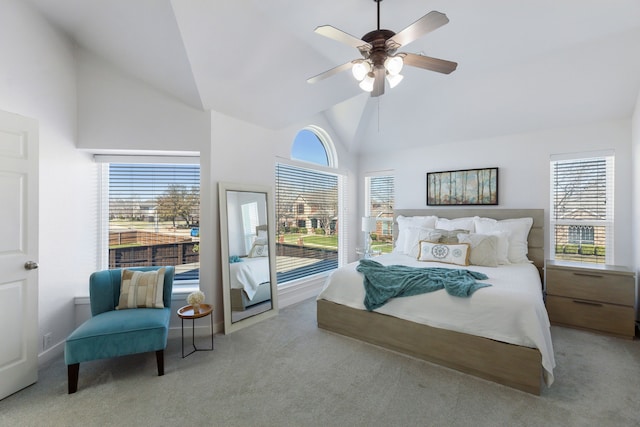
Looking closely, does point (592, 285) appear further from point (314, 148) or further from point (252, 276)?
point (314, 148)

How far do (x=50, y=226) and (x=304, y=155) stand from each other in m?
3.04

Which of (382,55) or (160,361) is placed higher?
(382,55)

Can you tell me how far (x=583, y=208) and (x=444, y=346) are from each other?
2872 mm

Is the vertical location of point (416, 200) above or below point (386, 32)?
below

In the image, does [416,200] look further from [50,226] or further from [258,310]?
[50,226]

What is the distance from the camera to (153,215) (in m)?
3.21

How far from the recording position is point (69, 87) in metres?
2.72

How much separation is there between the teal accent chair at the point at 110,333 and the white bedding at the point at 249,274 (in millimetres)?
798

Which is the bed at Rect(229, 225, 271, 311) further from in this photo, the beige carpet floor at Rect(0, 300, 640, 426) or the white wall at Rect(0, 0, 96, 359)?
the white wall at Rect(0, 0, 96, 359)

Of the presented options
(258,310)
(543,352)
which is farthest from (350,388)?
(258,310)

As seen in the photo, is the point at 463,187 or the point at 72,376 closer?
the point at 72,376

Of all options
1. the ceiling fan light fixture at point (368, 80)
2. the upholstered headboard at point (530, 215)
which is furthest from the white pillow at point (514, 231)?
the ceiling fan light fixture at point (368, 80)

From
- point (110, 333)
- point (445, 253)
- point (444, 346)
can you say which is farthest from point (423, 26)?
point (110, 333)

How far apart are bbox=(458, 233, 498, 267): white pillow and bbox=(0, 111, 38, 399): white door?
4118 millimetres
